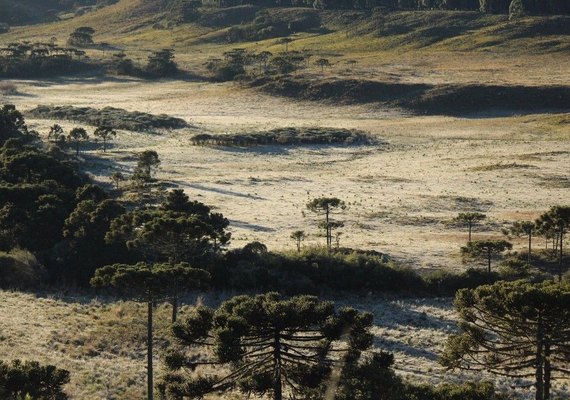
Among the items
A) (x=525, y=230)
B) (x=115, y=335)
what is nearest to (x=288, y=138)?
(x=525, y=230)

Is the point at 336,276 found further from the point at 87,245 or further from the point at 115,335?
the point at 87,245

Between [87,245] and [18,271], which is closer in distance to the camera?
[18,271]

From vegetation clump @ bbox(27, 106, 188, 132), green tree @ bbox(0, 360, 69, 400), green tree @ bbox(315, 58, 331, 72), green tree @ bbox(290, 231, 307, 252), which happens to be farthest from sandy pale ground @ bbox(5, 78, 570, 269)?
green tree @ bbox(0, 360, 69, 400)

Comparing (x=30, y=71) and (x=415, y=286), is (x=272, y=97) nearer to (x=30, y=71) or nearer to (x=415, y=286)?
(x=30, y=71)

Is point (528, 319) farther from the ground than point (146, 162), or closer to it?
farther from the ground

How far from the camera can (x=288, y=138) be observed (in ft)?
300

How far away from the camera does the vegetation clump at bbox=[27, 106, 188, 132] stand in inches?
3939

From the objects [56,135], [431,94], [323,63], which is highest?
[323,63]

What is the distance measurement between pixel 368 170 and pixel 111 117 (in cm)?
4270

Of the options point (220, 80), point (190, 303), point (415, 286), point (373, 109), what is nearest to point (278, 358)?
point (190, 303)

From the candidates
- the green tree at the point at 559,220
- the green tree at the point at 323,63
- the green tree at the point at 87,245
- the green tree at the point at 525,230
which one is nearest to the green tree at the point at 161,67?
the green tree at the point at 323,63

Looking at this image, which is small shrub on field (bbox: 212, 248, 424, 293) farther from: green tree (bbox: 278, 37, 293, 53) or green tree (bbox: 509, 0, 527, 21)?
green tree (bbox: 509, 0, 527, 21)

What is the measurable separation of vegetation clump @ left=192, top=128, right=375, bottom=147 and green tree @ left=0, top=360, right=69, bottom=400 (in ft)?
223

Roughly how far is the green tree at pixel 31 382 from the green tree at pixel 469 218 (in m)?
30.1
